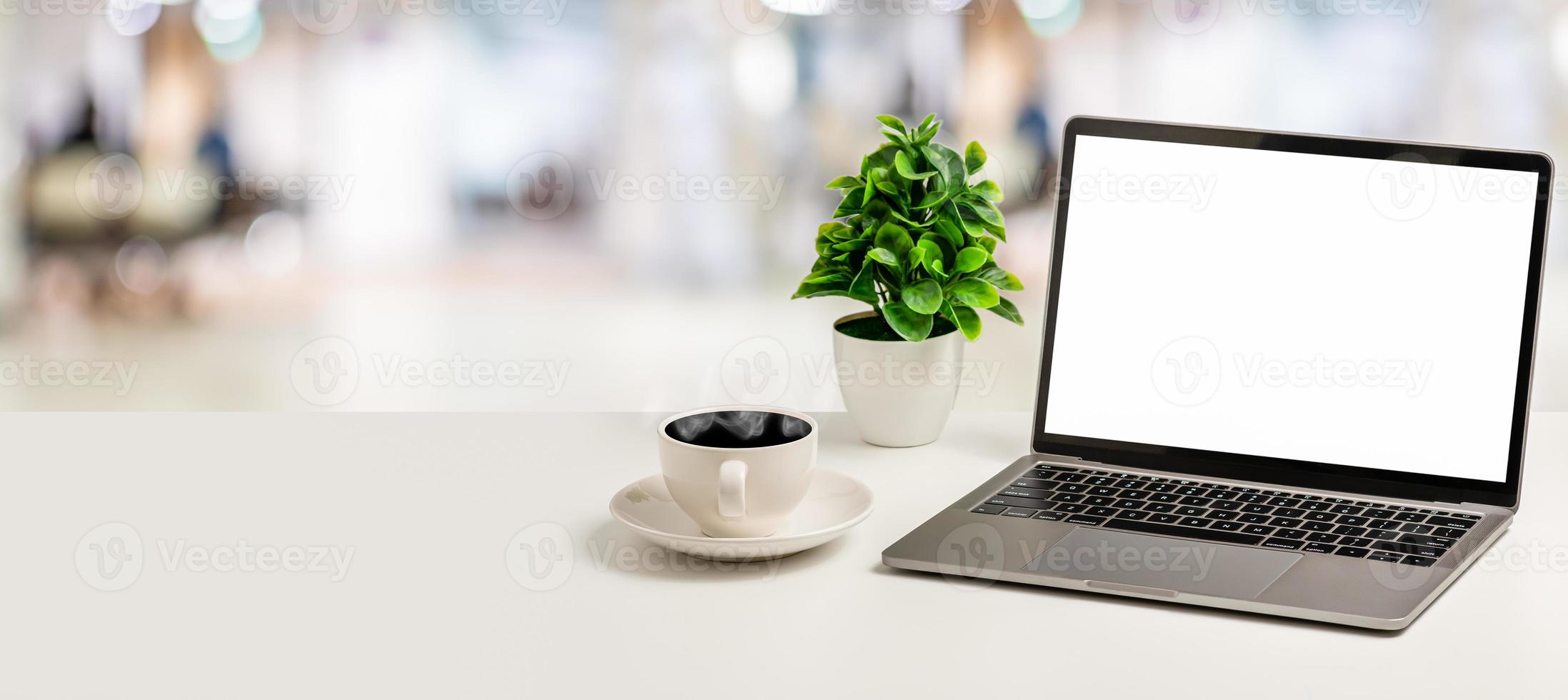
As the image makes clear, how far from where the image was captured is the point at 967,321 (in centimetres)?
110

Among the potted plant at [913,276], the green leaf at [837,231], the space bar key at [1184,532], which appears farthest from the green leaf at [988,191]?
the space bar key at [1184,532]

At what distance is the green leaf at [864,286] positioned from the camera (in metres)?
1.10

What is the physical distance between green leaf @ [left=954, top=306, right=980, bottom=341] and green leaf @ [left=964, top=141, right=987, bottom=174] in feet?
0.39

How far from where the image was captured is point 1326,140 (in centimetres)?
98

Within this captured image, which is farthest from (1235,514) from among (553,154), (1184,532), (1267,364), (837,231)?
(553,154)

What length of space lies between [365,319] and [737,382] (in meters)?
0.49

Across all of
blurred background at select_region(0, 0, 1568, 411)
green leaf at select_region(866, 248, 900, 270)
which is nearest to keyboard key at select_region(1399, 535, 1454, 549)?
green leaf at select_region(866, 248, 900, 270)

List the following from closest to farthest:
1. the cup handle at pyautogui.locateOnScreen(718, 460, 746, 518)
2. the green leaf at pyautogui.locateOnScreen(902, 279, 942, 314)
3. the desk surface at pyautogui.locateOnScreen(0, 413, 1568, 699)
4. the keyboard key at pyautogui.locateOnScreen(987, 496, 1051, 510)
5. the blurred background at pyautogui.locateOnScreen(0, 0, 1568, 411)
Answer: the desk surface at pyautogui.locateOnScreen(0, 413, 1568, 699) → the cup handle at pyautogui.locateOnScreen(718, 460, 746, 518) → the keyboard key at pyautogui.locateOnScreen(987, 496, 1051, 510) → the green leaf at pyautogui.locateOnScreen(902, 279, 942, 314) → the blurred background at pyautogui.locateOnScreen(0, 0, 1568, 411)

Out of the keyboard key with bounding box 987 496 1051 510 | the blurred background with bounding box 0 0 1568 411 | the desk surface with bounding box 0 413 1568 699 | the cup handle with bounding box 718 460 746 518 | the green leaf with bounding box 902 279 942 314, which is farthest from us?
the blurred background with bounding box 0 0 1568 411

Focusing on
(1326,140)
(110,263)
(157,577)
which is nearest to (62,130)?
(110,263)

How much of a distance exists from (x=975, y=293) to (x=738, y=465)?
39 cm

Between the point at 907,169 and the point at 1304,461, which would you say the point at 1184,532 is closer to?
the point at 1304,461

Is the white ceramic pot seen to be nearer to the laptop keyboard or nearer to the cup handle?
the laptop keyboard

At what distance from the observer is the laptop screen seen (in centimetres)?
92
